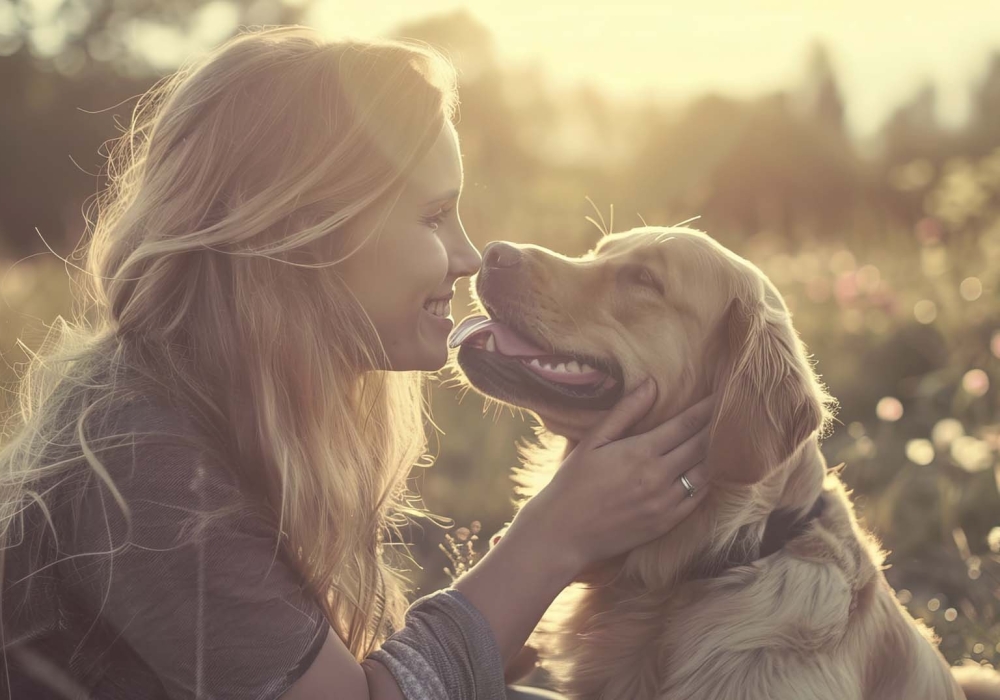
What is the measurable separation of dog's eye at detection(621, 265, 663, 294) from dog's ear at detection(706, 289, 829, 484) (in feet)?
0.82

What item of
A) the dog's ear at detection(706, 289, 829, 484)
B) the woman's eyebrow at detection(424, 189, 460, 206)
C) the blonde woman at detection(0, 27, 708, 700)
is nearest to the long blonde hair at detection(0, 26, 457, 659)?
the blonde woman at detection(0, 27, 708, 700)

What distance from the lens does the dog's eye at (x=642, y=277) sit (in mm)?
2871

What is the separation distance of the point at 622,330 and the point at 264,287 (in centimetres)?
102

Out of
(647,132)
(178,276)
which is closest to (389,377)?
(178,276)

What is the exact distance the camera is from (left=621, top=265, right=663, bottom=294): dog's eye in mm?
2871

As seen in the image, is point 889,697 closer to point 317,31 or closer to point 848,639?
point 848,639

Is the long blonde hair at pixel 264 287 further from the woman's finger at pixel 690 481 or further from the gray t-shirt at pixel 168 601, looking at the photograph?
the woman's finger at pixel 690 481

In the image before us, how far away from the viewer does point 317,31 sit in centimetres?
271

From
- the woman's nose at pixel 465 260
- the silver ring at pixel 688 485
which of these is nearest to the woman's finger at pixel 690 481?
the silver ring at pixel 688 485

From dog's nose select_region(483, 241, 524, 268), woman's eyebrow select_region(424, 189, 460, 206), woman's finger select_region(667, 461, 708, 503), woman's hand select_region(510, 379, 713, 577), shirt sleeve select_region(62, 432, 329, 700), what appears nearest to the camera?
shirt sleeve select_region(62, 432, 329, 700)

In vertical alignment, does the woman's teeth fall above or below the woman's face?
below

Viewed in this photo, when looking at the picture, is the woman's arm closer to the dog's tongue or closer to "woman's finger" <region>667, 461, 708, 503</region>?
"woman's finger" <region>667, 461, 708, 503</region>

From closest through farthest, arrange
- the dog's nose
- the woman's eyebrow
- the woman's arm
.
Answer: the woman's arm < the woman's eyebrow < the dog's nose

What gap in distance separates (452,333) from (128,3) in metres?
14.3
